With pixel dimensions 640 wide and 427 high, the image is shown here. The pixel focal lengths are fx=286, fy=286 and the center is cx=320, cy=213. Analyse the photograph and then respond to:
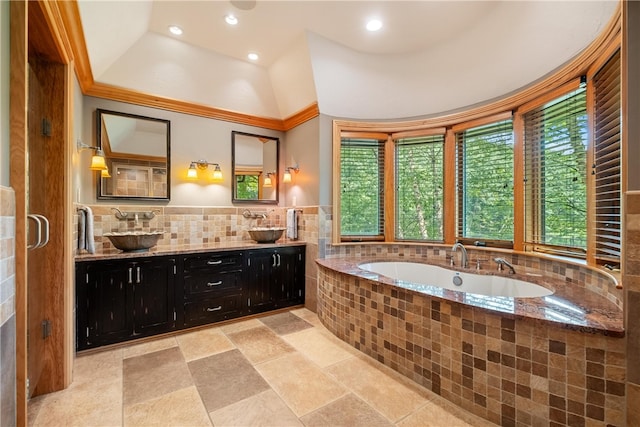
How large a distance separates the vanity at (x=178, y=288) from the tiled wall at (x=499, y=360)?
4.73ft

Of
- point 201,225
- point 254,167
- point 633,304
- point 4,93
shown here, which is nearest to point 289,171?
point 254,167

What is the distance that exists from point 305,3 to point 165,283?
291cm

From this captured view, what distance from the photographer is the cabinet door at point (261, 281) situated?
3.33m

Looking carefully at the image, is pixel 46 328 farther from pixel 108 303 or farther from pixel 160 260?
pixel 160 260

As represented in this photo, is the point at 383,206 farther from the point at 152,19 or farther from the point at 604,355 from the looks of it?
the point at 152,19

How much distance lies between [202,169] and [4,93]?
8.05 ft

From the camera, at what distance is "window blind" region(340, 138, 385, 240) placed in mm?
3729

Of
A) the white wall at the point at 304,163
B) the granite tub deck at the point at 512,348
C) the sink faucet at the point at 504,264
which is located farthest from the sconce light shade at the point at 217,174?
the sink faucet at the point at 504,264

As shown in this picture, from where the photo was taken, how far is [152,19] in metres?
2.71

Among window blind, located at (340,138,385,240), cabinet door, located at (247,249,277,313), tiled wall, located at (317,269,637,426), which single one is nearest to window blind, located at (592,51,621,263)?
tiled wall, located at (317,269,637,426)

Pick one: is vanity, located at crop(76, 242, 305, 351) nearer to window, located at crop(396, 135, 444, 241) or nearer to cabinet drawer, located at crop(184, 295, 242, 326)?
cabinet drawer, located at crop(184, 295, 242, 326)

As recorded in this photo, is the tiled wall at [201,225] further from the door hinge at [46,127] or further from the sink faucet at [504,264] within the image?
the sink faucet at [504,264]

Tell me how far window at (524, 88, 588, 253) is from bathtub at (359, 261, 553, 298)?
18.2 inches

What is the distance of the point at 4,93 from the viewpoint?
1130 millimetres
